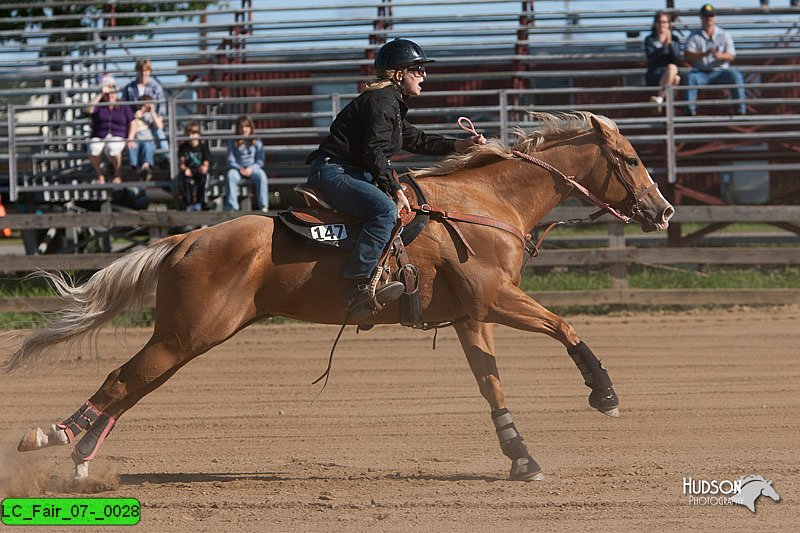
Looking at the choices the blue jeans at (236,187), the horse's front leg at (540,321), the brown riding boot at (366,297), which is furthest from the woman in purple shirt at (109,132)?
the horse's front leg at (540,321)

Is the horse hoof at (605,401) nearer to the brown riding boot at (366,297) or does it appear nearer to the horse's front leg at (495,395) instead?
the horse's front leg at (495,395)

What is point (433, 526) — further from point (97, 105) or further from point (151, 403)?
point (97, 105)

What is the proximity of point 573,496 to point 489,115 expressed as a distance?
35.5ft

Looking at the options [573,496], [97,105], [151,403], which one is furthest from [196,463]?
[97,105]

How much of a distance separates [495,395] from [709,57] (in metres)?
10.3

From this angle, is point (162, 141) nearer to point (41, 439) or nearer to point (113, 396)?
point (113, 396)

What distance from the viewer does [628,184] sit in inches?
276

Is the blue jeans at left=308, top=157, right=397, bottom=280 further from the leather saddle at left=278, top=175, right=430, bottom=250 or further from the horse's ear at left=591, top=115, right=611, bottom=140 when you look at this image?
the horse's ear at left=591, top=115, right=611, bottom=140

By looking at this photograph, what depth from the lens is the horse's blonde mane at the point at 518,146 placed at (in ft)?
23.1

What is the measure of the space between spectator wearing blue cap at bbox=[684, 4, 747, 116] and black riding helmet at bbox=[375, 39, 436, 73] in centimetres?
950

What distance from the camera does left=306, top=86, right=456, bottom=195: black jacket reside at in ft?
20.8

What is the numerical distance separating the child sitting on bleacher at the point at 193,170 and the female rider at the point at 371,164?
26.0 feet

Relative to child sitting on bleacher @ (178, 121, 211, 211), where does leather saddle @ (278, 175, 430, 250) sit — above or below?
above

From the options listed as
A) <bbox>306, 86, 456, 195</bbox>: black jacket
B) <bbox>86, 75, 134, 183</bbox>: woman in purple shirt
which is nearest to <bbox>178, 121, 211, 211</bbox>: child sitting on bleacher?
<bbox>86, 75, 134, 183</bbox>: woman in purple shirt
